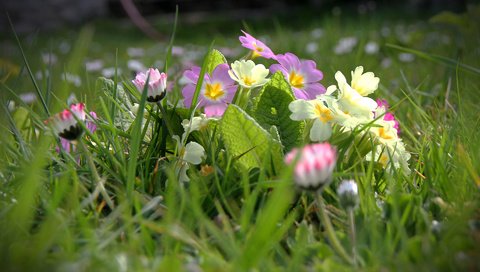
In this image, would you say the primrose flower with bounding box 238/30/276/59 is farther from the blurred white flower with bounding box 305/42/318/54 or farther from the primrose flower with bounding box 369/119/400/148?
the blurred white flower with bounding box 305/42/318/54

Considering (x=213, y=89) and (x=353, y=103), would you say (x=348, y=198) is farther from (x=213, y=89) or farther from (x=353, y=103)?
(x=213, y=89)

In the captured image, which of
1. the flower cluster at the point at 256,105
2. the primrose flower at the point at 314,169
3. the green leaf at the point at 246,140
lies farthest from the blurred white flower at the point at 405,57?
the primrose flower at the point at 314,169

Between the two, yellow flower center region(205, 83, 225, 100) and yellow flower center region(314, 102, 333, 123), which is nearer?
yellow flower center region(314, 102, 333, 123)

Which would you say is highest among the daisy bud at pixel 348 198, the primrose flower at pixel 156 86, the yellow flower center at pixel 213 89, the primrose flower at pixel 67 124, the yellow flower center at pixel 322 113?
the primrose flower at pixel 67 124

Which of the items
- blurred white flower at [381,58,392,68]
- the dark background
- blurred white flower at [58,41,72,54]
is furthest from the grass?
the dark background

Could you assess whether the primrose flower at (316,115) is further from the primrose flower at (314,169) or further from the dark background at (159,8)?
the dark background at (159,8)

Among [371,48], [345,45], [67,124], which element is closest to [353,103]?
[67,124]
